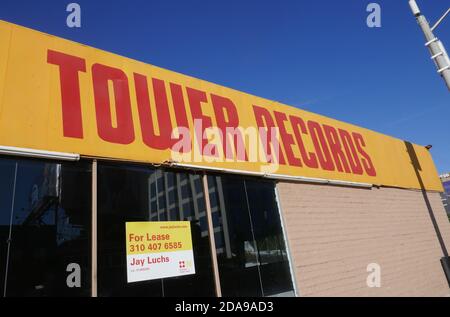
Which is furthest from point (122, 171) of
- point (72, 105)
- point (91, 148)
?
point (72, 105)

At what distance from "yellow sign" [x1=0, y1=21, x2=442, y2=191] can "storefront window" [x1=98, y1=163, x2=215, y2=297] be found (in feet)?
1.29

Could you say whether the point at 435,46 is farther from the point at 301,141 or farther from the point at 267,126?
the point at 267,126

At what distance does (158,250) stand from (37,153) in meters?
2.72

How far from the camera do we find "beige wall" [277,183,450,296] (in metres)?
8.91

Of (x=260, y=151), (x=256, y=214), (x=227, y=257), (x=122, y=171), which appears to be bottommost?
(x=227, y=257)

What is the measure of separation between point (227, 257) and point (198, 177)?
1880mm

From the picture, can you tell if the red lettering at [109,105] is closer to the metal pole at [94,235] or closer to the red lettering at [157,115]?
the red lettering at [157,115]

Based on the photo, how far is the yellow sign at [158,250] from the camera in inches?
235

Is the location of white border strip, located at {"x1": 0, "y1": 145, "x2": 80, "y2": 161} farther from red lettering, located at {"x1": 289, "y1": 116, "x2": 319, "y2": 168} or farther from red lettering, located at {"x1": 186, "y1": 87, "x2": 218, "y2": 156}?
red lettering, located at {"x1": 289, "y1": 116, "x2": 319, "y2": 168}

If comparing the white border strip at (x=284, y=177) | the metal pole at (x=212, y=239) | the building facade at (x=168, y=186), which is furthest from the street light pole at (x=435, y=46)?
the metal pole at (x=212, y=239)

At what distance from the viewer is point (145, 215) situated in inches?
253

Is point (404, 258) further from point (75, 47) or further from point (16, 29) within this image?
point (16, 29)

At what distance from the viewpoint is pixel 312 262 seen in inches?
347

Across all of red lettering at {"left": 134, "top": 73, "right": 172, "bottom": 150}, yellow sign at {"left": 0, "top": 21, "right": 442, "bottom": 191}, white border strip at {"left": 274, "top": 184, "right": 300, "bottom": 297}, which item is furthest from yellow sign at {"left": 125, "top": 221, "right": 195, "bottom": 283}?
white border strip at {"left": 274, "top": 184, "right": 300, "bottom": 297}
